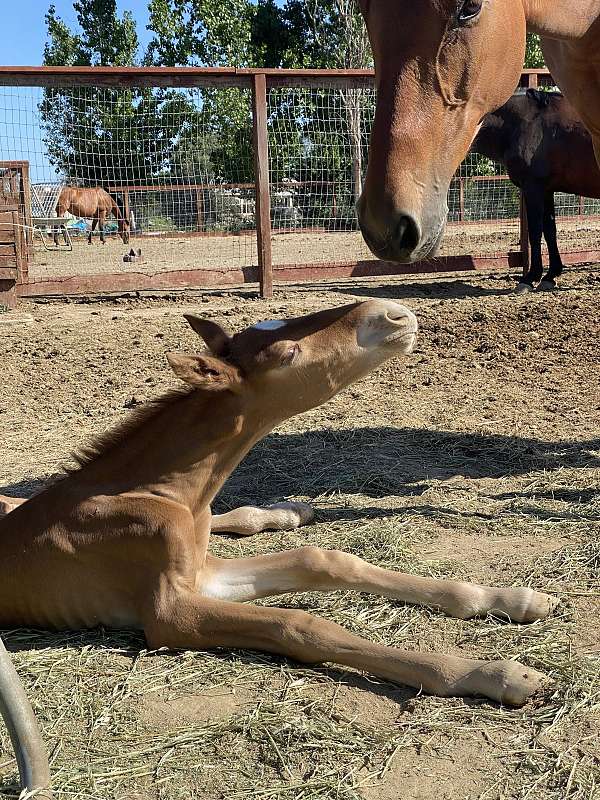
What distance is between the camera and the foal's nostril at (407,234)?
8.83 ft

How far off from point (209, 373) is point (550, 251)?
8362 millimetres

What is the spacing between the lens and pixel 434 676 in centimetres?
256

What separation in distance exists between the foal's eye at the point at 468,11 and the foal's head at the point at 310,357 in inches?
37.6

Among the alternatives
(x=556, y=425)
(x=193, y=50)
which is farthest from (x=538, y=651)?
(x=193, y=50)

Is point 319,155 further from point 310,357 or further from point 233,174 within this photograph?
point 310,357

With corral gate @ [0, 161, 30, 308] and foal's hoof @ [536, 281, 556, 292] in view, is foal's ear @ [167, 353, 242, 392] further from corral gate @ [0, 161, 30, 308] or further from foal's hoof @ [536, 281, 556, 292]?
foal's hoof @ [536, 281, 556, 292]

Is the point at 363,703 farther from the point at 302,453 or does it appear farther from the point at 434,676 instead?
the point at 302,453

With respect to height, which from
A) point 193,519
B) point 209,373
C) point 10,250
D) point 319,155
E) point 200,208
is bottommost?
point 193,519

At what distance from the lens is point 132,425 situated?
11.0 ft

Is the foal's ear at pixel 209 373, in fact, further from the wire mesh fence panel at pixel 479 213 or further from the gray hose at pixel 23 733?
the wire mesh fence panel at pixel 479 213

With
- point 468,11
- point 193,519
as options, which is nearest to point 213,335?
point 193,519

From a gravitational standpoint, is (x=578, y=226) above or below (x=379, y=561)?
above

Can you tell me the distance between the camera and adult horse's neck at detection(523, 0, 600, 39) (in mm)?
3328

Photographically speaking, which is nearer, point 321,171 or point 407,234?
point 407,234
